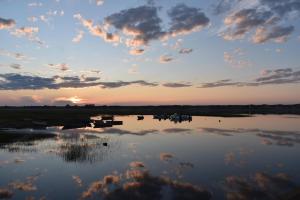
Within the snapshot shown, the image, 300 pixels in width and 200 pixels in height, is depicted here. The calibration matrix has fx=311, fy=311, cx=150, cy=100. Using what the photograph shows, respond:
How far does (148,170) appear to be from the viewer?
24828mm

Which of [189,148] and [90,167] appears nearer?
[90,167]

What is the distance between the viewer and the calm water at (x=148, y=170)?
1859 cm

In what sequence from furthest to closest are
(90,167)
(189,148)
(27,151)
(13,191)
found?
(189,148) < (27,151) < (90,167) < (13,191)

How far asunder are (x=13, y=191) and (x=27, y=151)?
15.4 meters

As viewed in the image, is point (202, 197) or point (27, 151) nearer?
point (202, 197)

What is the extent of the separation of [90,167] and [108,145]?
12799 mm

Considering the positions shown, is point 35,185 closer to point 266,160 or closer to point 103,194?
point 103,194

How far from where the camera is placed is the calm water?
18594mm

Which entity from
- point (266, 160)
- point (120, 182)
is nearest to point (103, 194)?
point (120, 182)

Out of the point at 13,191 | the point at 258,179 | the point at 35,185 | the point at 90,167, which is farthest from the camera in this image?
the point at 90,167

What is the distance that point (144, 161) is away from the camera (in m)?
28.8

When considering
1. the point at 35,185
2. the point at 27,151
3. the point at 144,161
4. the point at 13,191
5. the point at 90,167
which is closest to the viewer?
the point at 13,191

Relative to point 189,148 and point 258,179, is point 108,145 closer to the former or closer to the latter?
point 189,148

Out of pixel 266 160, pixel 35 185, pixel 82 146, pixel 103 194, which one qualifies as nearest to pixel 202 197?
pixel 103 194
